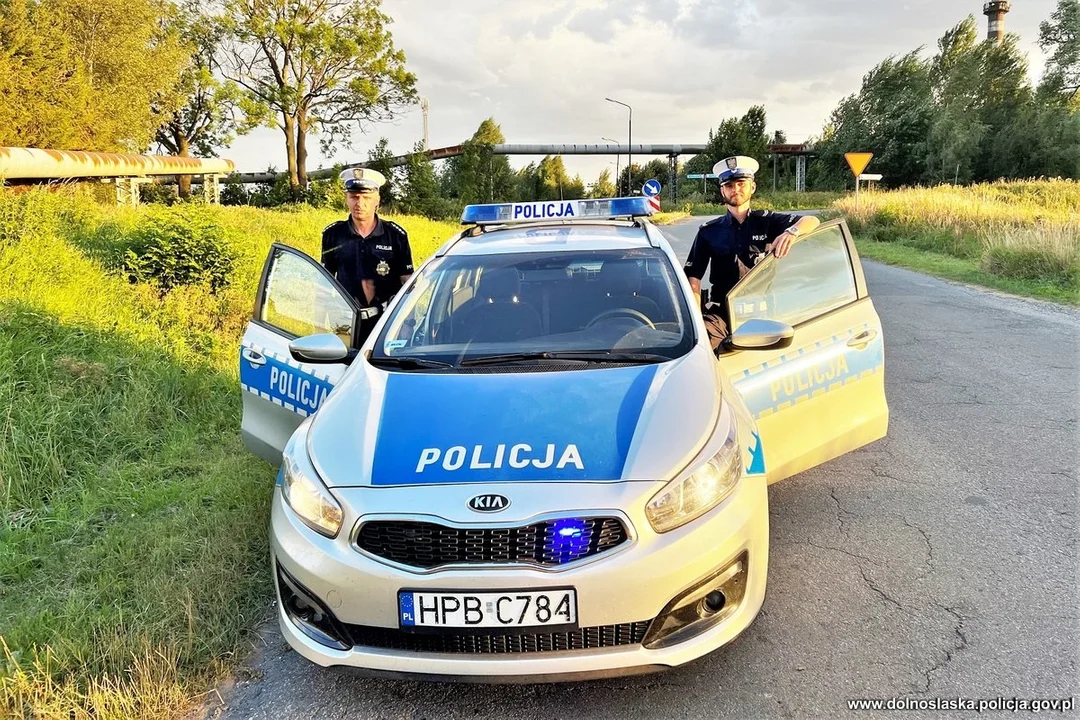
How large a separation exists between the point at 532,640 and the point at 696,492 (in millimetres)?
666

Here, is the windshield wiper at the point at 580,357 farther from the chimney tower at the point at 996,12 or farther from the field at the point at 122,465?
the chimney tower at the point at 996,12

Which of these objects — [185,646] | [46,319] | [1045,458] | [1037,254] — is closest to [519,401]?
[185,646]

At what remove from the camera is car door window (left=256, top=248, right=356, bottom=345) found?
3.83m

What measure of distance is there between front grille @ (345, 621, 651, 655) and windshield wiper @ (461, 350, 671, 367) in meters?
1.06

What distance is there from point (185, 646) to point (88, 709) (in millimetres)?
Result: 377

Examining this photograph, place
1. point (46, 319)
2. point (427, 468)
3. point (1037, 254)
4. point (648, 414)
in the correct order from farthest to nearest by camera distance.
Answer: point (1037, 254) < point (46, 319) < point (648, 414) < point (427, 468)

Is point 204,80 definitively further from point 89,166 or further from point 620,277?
point 620,277

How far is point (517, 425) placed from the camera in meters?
2.45

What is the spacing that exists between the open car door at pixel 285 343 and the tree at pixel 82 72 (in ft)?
59.4

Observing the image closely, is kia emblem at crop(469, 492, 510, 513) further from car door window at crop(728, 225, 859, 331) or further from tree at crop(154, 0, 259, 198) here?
tree at crop(154, 0, 259, 198)

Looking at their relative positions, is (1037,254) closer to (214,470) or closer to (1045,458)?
(1045,458)

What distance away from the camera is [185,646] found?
2662mm

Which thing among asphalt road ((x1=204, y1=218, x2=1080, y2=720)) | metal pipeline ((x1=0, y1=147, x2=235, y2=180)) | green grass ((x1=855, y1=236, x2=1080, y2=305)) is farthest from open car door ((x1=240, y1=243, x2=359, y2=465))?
green grass ((x1=855, y1=236, x2=1080, y2=305))

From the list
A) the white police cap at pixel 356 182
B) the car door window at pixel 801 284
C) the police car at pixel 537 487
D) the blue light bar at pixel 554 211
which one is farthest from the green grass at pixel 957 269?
the white police cap at pixel 356 182
